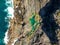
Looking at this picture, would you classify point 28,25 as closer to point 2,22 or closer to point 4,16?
point 2,22

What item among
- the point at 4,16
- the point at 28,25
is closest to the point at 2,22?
the point at 4,16

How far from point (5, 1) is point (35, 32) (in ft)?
33.3

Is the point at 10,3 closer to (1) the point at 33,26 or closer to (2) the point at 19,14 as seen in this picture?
(2) the point at 19,14

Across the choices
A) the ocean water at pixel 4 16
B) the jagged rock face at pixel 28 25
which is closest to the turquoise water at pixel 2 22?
the ocean water at pixel 4 16

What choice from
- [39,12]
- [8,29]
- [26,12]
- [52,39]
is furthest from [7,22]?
[52,39]

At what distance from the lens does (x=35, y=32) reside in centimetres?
2042

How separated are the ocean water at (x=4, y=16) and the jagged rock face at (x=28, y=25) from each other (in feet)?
2.68

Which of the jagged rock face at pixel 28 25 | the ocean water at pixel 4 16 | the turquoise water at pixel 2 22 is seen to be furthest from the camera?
the turquoise water at pixel 2 22

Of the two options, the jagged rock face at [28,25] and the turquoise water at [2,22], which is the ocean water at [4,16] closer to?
the turquoise water at [2,22]

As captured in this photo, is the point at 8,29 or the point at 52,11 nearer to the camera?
the point at 52,11

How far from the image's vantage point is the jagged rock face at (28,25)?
65.4 ft

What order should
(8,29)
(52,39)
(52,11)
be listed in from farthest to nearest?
(8,29), (52,11), (52,39)

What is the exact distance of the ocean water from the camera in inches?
982

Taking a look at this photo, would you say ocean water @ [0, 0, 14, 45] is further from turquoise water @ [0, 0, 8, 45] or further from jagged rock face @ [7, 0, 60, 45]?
jagged rock face @ [7, 0, 60, 45]
